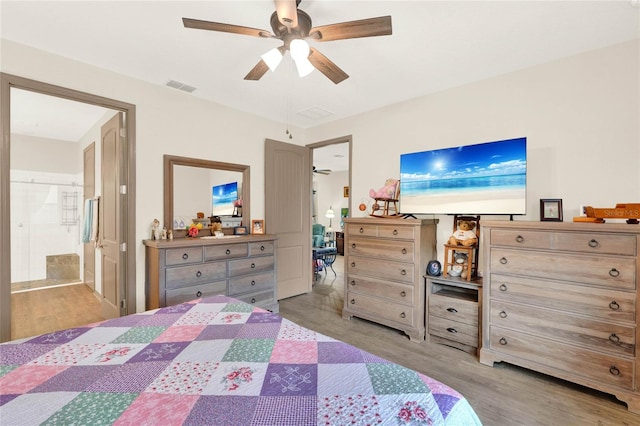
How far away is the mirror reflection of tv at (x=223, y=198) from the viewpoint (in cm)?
367

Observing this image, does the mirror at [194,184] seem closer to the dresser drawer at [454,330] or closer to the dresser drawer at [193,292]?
the dresser drawer at [193,292]

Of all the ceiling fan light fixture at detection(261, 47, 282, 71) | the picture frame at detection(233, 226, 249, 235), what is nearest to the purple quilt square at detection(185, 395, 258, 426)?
the ceiling fan light fixture at detection(261, 47, 282, 71)

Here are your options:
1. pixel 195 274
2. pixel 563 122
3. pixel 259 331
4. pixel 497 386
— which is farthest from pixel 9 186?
pixel 563 122

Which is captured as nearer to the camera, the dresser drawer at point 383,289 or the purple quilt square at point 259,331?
the purple quilt square at point 259,331

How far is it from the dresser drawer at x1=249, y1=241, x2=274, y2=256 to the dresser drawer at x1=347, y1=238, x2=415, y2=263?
987mm

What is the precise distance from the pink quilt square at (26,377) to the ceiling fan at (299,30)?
5.90 ft

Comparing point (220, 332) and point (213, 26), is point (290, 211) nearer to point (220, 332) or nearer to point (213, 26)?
point (213, 26)

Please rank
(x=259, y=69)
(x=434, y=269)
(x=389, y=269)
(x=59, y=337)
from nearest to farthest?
(x=59, y=337)
(x=259, y=69)
(x=434, y=269)
(x=389, y=269)

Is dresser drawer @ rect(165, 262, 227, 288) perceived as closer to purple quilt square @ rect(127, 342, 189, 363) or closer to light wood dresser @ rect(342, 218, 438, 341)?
light wood dresser @ rect(342, 218, 438, 341)

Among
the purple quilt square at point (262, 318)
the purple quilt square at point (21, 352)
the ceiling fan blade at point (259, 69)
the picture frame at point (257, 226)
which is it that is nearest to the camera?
the purple quilt square at point (21, 352)

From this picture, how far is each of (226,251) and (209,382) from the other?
232 cm

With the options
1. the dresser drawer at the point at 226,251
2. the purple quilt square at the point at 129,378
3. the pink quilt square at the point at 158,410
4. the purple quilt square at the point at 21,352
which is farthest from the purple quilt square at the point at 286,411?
the dresser drawer at the point at 226,251

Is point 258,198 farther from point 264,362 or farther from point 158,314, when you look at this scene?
point 264,362

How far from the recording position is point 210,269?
120 inches
